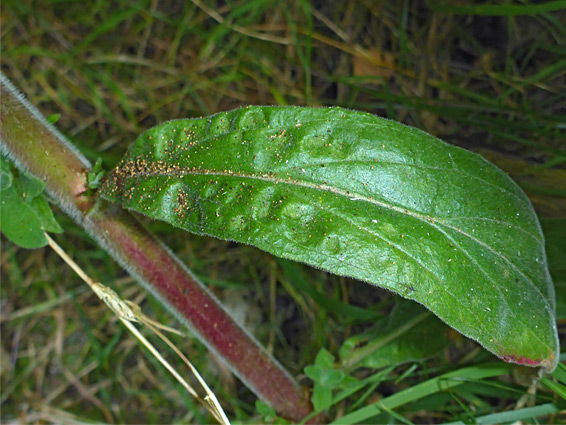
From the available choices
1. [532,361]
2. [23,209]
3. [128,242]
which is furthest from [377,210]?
[23,209]

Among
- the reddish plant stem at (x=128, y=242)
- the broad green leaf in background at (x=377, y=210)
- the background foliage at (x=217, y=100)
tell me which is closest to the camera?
the broad green leaf in background at (x=377, y=210)

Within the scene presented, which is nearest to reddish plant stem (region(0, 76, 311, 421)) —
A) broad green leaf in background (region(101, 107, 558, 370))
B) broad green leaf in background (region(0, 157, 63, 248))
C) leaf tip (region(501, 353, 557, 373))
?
broad green leaf in background (region(0, 157, 63, 248))

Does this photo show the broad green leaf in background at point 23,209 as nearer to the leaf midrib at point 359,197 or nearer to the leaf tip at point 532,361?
the leaf midrib at point 359,197

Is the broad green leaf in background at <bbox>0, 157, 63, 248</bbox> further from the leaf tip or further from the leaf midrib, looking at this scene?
the leaf tip

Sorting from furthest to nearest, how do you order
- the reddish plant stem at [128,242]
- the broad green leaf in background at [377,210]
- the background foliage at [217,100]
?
the background foliage at [217,100], the reddish plant stem at [128,242], the broad green leaf in background at [377,210]

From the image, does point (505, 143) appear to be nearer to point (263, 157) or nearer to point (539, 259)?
point (539, 259)

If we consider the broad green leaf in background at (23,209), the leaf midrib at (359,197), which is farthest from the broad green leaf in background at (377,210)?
the broad green leaf in background at (23,209)
